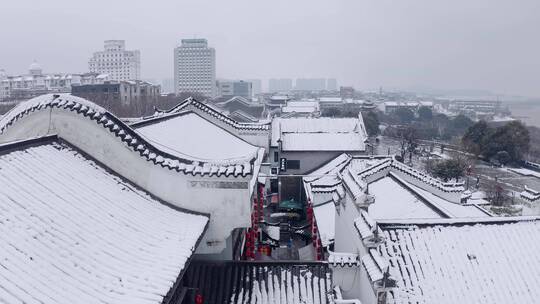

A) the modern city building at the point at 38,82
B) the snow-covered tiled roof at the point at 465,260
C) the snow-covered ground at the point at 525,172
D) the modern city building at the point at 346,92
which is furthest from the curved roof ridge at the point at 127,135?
the modern city building at the point at 346,92

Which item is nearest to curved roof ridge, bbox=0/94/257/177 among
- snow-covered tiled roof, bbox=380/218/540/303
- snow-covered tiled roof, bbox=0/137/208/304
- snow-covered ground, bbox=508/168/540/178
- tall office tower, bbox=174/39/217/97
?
snow-covered tiled roof, bbox=0/137/208/304

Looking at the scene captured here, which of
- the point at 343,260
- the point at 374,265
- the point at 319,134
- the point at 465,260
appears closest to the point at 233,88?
the point at 319,134

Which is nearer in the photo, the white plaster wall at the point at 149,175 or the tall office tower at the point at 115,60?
the white plaster wall at the point at 149,175

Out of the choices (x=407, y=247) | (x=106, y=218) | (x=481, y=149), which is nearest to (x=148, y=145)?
(x=106, y=218)

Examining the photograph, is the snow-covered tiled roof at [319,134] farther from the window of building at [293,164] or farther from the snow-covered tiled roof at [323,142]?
the window of building at [293,164]

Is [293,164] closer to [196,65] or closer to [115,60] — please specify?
[196,65]

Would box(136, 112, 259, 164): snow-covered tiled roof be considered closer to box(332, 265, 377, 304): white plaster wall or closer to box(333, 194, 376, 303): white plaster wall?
box(333, 194, 376, 303): white plaster wall

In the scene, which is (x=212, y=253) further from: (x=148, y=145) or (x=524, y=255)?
(x=524, y=255)
